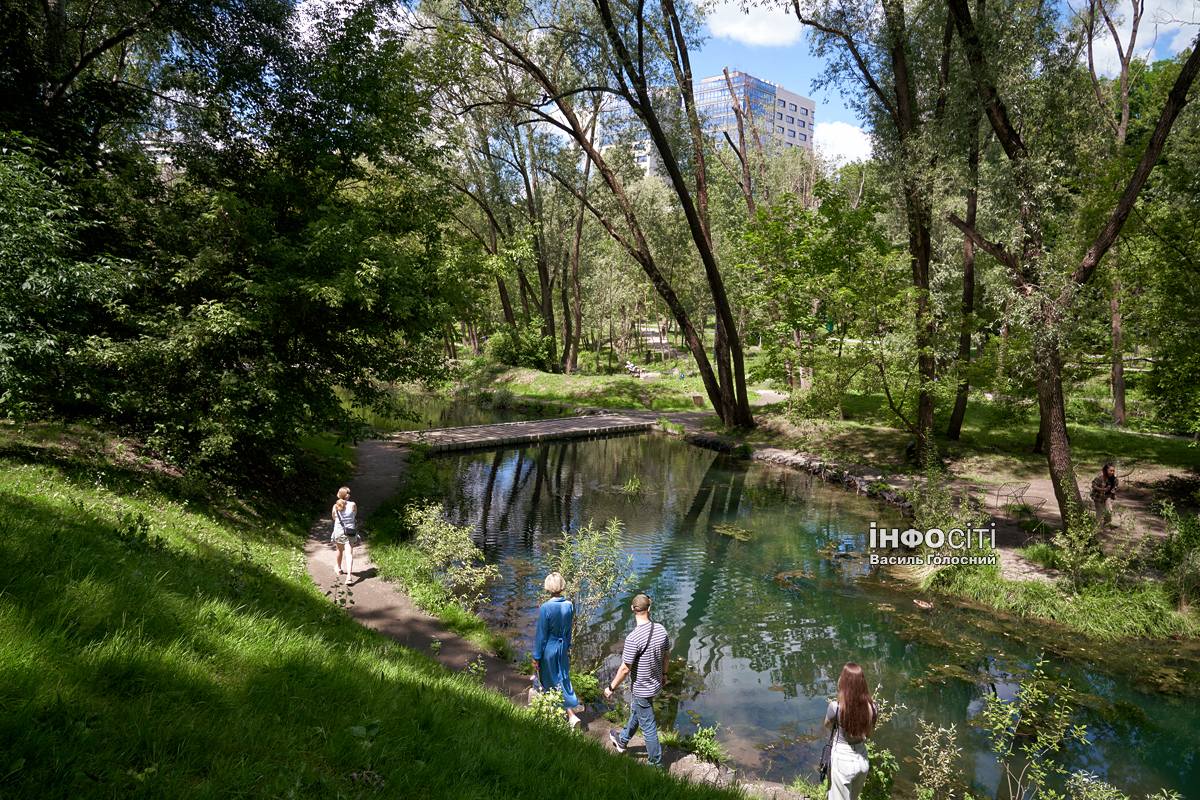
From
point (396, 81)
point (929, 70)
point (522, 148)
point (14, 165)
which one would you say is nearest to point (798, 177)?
point (522, 148)

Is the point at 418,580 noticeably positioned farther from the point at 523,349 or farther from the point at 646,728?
the point at 523,349

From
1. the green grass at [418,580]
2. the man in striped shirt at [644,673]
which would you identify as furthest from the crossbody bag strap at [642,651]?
the green grass at [418,580]

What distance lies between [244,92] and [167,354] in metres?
5.83

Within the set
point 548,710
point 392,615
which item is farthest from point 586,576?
point 548,710

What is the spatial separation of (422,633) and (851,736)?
536 centimetres

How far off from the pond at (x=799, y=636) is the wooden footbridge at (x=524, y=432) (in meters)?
5.22

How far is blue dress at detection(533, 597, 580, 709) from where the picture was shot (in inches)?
254

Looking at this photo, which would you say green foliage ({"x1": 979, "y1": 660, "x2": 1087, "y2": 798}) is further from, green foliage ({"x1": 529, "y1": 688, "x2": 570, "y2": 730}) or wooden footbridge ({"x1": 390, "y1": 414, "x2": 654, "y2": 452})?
wooden footbridge ({"x1": 390, "y1": 414, "x2": 654, "y2": 452})

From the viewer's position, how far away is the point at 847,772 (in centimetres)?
493

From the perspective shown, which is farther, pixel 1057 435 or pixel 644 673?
pixel 1057 435

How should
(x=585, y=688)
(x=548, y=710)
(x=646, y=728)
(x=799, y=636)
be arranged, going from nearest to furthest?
(x=548, y=710) < (x=646, y=728) < (x=585, y=688) < (x=799, y=636)

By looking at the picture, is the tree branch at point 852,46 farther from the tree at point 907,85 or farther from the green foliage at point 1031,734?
the green foliage at point 1031,734

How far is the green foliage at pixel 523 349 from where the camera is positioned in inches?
1645

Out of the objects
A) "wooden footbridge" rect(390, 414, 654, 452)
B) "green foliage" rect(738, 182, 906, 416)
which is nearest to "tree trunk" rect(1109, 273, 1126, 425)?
"green foliage" rect(738, 182, 906, 416)
